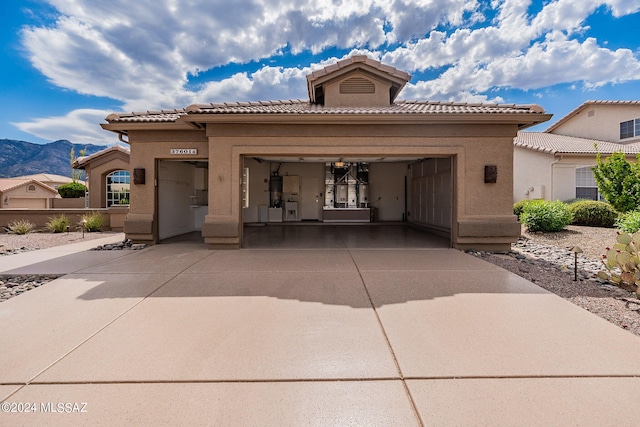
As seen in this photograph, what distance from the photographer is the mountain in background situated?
10794 cm

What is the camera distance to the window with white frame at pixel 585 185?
16141 mm

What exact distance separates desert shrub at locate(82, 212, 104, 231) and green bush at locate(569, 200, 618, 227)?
59.4 ft

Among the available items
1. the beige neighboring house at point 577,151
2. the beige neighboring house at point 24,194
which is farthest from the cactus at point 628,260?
the beige neighboring house at point 24,194

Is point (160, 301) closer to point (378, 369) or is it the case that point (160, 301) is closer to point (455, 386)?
point (378, 369)

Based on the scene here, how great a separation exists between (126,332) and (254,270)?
283 centimetres

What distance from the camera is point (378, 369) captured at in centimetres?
280

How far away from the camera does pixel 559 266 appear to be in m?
6.82

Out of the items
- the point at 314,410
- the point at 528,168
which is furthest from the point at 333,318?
the point at 528,168

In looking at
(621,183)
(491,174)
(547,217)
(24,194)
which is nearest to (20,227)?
(491,174)

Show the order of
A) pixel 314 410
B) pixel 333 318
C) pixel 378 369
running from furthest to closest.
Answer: pixel 333 318 < pixel 378 369 < pixel 314 410

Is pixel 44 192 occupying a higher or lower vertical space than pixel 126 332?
higher

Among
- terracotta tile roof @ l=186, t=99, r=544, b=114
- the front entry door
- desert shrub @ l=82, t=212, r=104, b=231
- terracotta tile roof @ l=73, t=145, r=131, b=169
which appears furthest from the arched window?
terracotta tile roof @ l=186, t=99, r=544, b=114

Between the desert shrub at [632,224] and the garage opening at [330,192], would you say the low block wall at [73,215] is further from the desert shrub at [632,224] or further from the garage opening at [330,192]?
the desert shrub at [632,224]

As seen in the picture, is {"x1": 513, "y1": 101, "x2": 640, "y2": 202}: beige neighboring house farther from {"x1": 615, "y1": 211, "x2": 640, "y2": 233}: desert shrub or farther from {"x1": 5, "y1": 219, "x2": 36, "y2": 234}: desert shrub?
{"x1": 5, "y1": 219, "x2": 36, "y2": 234}: desert shrub
